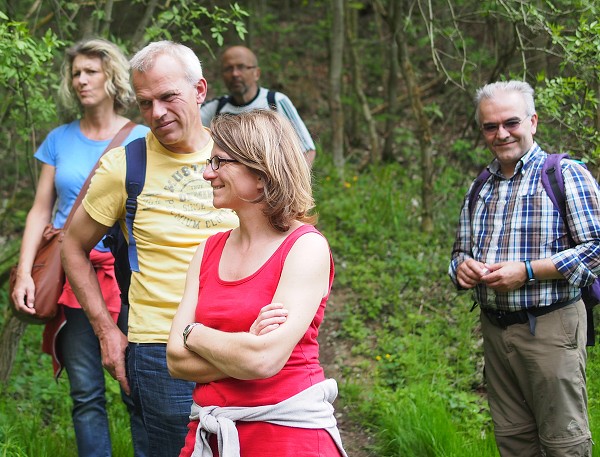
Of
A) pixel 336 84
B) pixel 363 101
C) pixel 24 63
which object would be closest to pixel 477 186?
pixel 24 63

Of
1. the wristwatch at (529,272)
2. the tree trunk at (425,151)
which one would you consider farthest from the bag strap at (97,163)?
the tree trunk at (425,151)

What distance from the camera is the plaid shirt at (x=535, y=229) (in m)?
3.30

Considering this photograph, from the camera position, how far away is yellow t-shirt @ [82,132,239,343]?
9.77 feet

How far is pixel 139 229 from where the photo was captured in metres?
3.03

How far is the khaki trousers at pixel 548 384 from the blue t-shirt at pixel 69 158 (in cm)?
215

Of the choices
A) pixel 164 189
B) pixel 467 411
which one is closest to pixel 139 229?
pixel 164 189

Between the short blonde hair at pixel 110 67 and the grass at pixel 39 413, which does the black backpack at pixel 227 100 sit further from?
the grass at pixel 39 413

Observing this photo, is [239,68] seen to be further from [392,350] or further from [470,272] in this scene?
[470,272]

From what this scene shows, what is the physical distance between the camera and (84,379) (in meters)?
3.80

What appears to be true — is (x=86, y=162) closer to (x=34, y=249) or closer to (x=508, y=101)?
(x=34, y=249)

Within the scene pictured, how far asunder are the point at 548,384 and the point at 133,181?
80.4 inches

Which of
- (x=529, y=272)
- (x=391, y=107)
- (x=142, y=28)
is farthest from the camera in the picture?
(x=391, y=107)

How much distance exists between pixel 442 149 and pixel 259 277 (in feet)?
26.0

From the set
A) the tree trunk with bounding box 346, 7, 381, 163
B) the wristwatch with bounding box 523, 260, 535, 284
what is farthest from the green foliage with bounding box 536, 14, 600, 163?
the tree trunk with bounding box 346, 7, 381, 163
